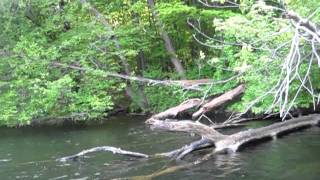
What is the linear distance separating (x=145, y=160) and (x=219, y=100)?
6966 millimetres

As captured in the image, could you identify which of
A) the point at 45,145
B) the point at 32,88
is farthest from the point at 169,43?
the point at 45,145

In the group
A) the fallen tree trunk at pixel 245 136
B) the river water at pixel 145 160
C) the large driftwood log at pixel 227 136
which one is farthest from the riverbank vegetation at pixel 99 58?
the large driftwood log at pixel 227 136

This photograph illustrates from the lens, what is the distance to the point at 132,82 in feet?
95.5

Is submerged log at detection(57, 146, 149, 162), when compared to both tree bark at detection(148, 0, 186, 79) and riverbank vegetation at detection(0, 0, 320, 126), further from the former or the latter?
tree bark at detection(148, 0, 186, 79)

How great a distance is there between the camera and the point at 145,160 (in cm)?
1583

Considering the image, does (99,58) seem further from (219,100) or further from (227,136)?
(227,136)

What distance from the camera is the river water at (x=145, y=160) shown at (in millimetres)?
13656

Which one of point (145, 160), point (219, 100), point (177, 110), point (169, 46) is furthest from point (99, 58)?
point (145, 160)

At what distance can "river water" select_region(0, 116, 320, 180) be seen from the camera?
44.8ft

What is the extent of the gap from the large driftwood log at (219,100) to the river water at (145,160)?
160 cm

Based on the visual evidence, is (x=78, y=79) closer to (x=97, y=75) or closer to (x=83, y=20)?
(x=97, y=75)

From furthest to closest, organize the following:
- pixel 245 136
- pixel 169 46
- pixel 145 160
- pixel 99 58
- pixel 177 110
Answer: pixel 169 46, pixel 99 58, pixel 177 110, pixel 245 136, pixel 145 160

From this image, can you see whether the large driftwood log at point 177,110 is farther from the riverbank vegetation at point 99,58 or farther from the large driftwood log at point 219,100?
the riverbank vegetation at point 99,58

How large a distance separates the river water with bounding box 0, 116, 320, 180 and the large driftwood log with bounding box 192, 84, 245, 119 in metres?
1.60
